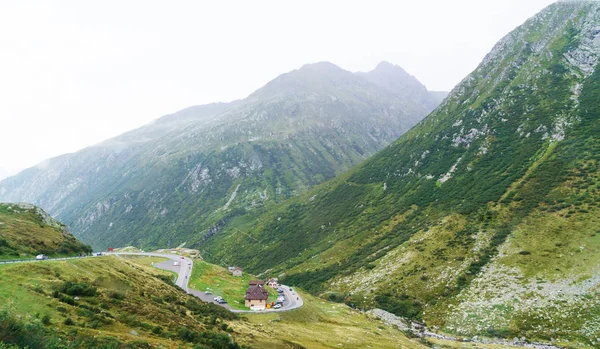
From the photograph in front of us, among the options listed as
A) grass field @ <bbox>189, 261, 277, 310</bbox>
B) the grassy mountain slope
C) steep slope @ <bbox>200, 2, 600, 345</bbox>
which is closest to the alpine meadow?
the grassy mountain slope

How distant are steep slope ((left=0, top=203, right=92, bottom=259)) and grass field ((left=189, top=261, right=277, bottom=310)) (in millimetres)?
30964

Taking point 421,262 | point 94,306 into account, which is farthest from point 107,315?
point 421,262

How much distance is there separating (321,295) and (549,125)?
122 meters

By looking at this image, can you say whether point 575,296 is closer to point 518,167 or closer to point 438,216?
point 438,216

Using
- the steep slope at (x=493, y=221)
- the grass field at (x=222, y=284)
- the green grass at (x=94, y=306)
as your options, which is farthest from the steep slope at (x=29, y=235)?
the steep slope at (x=493, y=221)

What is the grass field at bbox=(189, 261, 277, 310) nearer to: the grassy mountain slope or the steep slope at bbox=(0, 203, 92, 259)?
the grassy mountain slope

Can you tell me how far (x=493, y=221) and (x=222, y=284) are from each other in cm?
9164

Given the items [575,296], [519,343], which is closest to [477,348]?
[519,343]

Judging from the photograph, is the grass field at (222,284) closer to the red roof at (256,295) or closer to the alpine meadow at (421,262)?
the alpine meadow at (421,262)

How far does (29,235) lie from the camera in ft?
183

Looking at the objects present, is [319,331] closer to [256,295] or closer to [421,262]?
[256,295]

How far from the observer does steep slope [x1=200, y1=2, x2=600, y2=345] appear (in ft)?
251

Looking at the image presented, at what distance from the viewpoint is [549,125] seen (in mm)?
136125

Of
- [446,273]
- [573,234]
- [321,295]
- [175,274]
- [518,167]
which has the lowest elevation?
[321,295]
